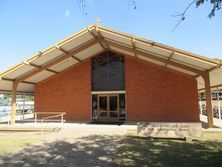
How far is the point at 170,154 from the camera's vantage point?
7.53 m

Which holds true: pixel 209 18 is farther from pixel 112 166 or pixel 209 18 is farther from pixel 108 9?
pixel 112 166

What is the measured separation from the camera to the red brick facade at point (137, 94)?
17.6 m

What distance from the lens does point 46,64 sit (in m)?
16.7

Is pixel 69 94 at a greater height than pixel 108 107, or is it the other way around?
pixel 69 94

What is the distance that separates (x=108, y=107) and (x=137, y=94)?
8.67 feet

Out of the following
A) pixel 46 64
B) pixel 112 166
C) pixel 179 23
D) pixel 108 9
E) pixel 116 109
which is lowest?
pixel 112 166

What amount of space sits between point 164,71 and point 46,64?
8760 mm

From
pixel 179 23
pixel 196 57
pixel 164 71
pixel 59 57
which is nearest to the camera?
pixel 179 23

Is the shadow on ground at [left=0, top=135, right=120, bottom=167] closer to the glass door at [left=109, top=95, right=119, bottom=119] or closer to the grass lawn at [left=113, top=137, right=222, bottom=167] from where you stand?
the grass lawn at [left=113, top=137, right=222, bottom=167]

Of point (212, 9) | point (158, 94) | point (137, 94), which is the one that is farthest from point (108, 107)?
point (212, 9)

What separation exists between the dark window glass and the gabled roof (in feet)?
2.49

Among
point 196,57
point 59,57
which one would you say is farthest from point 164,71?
point 59,57

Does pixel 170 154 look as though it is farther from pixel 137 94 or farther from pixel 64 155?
pixel 137 94

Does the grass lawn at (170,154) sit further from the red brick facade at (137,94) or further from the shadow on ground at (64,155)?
the red brick facade at (137,94)
